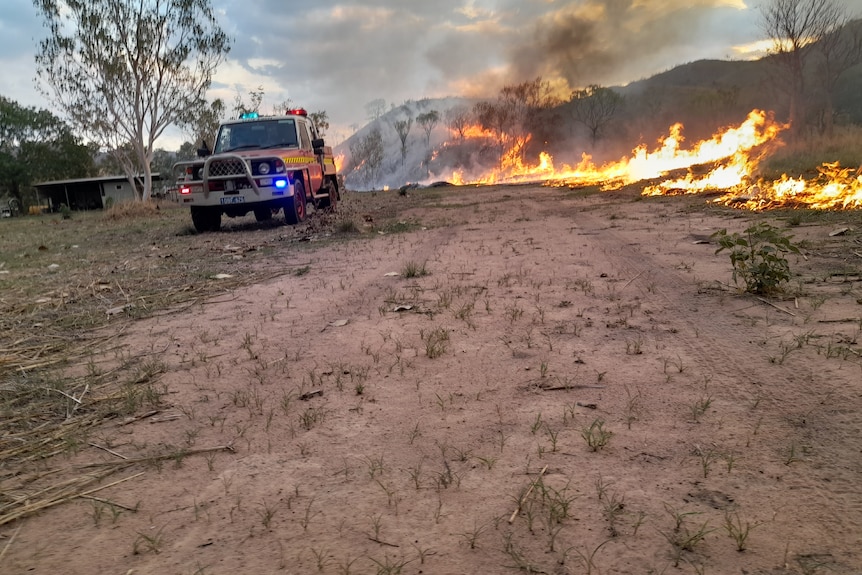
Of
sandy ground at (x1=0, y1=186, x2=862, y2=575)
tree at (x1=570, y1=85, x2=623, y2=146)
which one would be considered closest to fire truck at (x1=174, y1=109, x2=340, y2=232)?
sandy ground at (x1=0, y1=186, x2=862, y2=575)

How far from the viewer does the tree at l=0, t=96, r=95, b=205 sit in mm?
47156

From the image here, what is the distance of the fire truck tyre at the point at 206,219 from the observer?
1250 cm

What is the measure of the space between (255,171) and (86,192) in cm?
5024

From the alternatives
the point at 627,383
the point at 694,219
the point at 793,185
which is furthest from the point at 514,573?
the point at 793,185

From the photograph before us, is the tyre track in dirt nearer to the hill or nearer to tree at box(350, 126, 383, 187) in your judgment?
the hill

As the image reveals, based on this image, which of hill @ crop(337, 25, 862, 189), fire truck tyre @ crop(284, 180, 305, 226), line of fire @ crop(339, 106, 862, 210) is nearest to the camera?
line of fire @ crop(339, 106, 862, 210)

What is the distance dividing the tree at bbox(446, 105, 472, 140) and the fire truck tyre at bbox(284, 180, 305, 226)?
78152 millimetres

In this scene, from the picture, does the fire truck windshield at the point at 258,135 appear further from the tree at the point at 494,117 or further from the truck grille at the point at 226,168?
the tree at the point at 494,117

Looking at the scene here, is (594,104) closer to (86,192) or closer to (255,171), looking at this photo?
(86,192)

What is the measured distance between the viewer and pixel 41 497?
2.21 meters

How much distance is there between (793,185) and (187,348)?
11.9m

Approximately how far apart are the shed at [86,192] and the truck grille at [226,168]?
43428 mm

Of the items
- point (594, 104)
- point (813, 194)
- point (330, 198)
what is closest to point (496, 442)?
point (813, 194)

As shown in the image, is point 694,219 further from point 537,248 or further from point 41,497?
point 41,497
